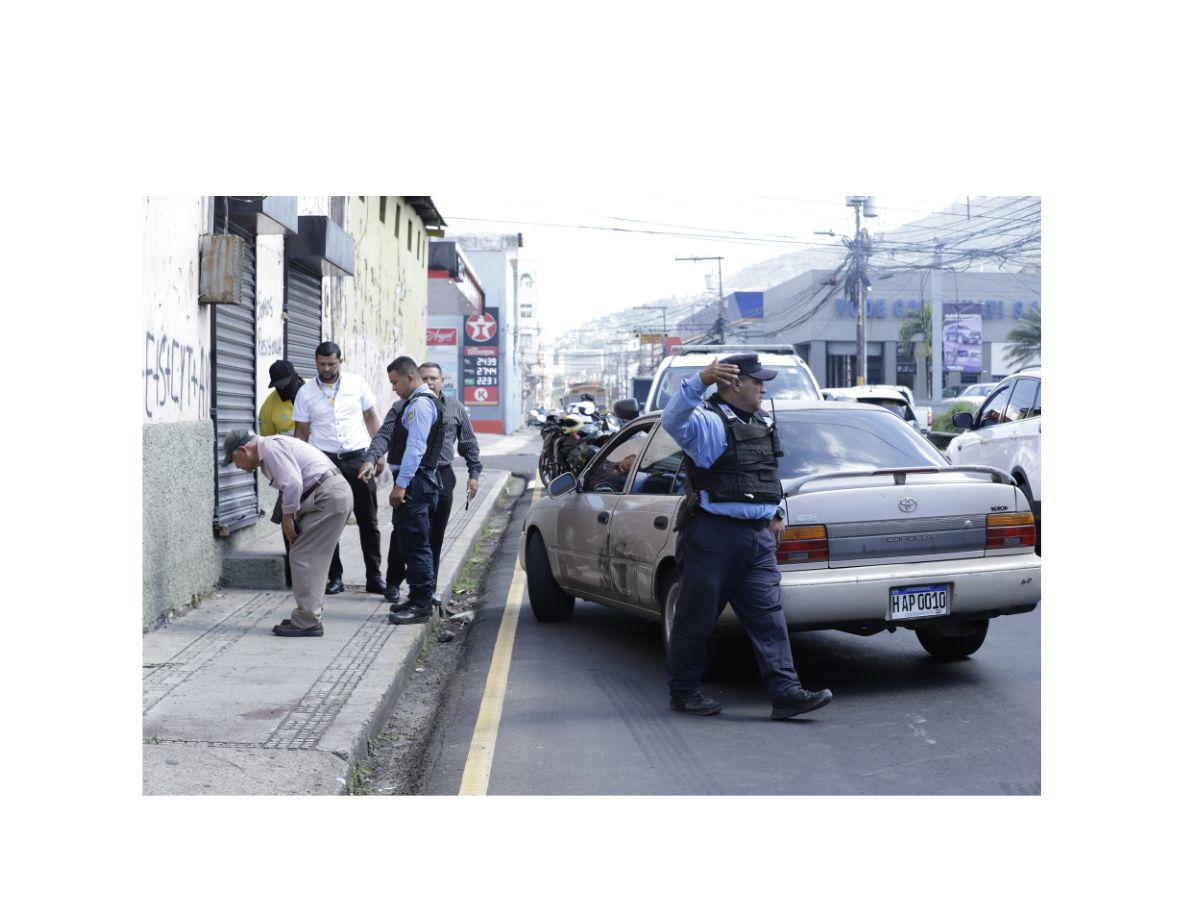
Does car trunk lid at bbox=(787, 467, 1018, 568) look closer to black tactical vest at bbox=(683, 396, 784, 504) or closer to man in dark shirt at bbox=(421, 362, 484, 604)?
black tactical vest at bbox=(683, 396, 784, 504)

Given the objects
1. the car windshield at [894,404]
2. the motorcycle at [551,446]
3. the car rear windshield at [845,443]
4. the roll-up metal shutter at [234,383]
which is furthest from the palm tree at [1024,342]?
the car rear windshield at [845,443]

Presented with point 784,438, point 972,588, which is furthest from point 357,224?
point 972,588

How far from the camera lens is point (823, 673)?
23.6 feet

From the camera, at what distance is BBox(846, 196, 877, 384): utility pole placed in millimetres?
41031

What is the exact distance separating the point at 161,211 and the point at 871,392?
53.5 feet

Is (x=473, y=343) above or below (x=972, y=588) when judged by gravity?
above

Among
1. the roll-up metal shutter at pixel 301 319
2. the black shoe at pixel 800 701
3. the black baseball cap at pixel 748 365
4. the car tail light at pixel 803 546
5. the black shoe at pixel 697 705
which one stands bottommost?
the black shoe at pixel 697 705

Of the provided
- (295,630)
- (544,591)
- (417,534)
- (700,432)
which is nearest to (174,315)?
(417,534)

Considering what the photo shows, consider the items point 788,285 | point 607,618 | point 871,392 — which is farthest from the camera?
point 788,285

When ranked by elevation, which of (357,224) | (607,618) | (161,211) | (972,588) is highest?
(357,224)

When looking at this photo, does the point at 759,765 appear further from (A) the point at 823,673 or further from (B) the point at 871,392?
(B) the point at 871,392

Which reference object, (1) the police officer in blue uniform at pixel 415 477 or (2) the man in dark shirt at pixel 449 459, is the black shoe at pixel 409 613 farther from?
(2) the man in dark shirt at pixel 449 459

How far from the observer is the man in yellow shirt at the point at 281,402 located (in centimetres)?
942

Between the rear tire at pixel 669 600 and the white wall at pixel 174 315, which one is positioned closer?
the rear tire at pixel 669 600
